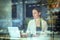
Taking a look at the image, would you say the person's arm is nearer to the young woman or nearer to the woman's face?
the young woman

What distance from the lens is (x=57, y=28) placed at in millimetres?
3316

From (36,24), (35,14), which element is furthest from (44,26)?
(35,14)

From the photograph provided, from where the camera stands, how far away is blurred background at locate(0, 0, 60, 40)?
10.8 feet

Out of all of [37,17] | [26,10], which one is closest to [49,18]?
[37,17]

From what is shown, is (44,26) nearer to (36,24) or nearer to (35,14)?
(36,24)

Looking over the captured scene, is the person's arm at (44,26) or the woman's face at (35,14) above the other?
the woman's face at (35,14)

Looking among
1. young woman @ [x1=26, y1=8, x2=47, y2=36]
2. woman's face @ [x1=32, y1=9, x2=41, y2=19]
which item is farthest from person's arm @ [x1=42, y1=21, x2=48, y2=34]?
woman's face @ [x1=32, y1=9, x2=41, y2=19]

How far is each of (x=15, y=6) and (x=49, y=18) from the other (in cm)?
62

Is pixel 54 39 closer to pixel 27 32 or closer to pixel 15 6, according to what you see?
pixel 27 32

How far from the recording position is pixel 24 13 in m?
3.29

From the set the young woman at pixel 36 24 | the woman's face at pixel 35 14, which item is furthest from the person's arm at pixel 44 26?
the woman's face at pixel 35 14

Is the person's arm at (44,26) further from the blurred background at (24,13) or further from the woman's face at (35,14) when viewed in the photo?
the woman's face at (35,14)

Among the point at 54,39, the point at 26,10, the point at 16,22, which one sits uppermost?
the point at 26,10

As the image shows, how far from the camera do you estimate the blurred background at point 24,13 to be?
3.29m
